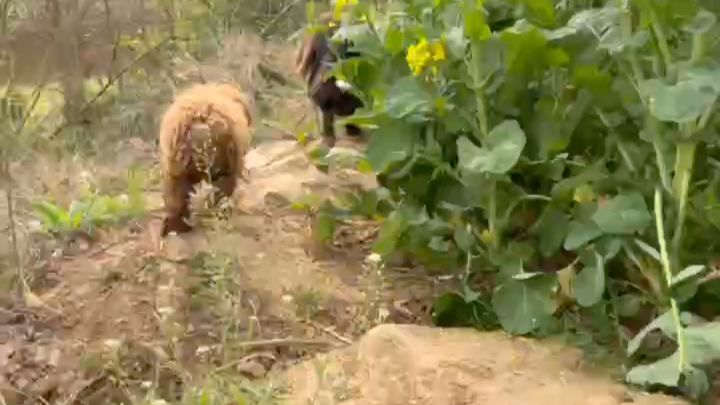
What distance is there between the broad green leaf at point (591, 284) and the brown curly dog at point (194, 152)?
197cm

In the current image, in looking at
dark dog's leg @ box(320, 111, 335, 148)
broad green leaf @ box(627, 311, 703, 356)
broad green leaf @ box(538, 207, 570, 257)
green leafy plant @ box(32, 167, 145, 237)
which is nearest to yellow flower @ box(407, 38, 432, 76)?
broad green leaf @ box(538, 207, 570, 257)

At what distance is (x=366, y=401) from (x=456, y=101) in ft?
3.91

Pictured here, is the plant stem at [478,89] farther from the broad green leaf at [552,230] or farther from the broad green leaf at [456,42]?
the broad green leaf at [552,230]

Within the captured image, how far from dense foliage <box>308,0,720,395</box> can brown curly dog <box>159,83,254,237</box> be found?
1142 millimetres

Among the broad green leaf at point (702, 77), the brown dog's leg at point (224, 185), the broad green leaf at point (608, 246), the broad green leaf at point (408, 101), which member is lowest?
the brown dog's leg at point (224, 185)

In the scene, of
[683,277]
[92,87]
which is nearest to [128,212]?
[92,87]

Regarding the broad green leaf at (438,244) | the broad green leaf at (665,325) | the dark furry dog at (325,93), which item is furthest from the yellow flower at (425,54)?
the dark furry dog at (325,93)

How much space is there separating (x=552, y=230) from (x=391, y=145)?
67 centimetres

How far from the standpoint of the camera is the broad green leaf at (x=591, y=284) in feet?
10.6

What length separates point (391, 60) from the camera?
3953mm

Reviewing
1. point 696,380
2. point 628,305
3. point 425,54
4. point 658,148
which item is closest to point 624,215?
point 658,148

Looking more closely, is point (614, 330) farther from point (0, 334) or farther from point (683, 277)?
point (0, 334)

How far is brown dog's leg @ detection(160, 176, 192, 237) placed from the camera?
4.81 meters

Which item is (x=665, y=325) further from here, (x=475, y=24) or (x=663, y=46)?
(x=475, y=24)
